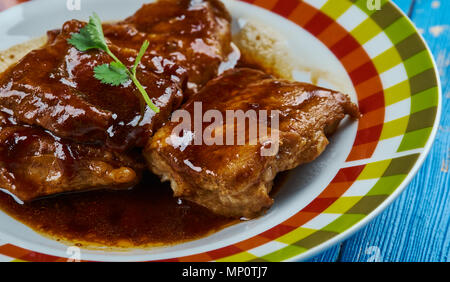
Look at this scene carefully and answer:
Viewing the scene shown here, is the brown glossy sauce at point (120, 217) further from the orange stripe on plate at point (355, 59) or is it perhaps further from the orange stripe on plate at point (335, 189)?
the orange stripe on plate at point (355, 59)

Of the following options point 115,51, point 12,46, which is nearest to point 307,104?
point 115,51

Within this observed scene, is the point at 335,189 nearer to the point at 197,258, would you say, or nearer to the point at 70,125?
the point at 197,258

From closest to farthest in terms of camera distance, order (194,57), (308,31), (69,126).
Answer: (69,126), (194,57), (308,31)

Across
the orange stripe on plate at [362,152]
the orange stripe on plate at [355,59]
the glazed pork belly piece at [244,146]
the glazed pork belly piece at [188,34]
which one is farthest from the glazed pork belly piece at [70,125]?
the orange stripe on plate at [355,59]

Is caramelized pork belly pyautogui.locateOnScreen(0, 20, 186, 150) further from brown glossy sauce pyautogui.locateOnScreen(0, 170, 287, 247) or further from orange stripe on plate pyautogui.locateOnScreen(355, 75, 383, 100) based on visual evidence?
orange stripe on plate pyautogui.locateOnScreen(355, 75, 383, 100)

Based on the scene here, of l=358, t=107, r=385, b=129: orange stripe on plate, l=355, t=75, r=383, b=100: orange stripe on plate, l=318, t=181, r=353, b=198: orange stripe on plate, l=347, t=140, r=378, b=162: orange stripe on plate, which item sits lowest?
l=318, t=181, r=353, b=198: orange stripe on plate

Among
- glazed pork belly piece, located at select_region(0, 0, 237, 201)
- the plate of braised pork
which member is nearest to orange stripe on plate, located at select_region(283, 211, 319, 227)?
the plate of braised pork

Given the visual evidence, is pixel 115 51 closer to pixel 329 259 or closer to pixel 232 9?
pixel 232 9
